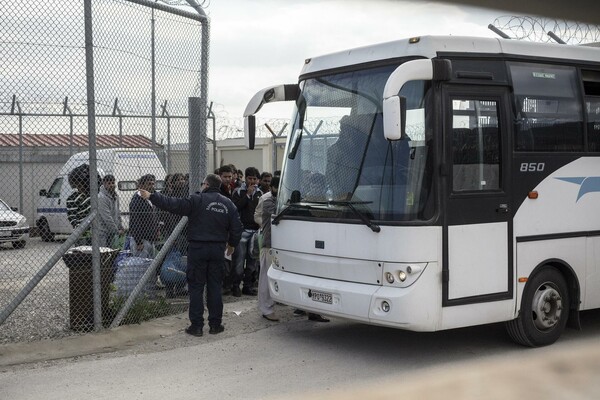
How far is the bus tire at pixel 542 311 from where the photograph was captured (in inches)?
287

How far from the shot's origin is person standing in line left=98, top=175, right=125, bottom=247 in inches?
333

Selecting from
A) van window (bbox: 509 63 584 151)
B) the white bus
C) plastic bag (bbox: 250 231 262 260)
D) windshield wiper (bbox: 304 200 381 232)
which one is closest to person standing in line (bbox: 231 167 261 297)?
plastic bag (bbox: 250 231 262 260)

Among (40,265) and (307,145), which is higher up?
(307,145)

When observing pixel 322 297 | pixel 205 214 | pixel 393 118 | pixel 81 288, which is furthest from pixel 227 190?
pixel 393 118

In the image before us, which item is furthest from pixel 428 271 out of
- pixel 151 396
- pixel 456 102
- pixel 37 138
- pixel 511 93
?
pixel 37 138

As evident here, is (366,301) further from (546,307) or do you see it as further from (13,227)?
(13,227)

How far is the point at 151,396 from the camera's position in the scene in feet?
19.5

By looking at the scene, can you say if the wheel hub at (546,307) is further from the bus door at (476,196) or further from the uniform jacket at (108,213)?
the uniform jacket at (108,213)

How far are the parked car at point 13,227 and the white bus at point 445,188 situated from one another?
9.21ft

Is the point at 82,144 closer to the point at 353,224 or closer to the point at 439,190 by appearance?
the point at 353,224

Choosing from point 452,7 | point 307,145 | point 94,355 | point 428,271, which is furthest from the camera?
point 307,145

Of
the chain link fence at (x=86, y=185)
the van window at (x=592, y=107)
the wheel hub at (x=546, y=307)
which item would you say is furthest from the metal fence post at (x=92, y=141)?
the van window at (x=592, y=107)

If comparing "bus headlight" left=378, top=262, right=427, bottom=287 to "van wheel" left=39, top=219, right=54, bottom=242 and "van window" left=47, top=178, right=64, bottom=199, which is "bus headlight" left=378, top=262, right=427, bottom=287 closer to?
"van wheel" left=39, top=219, right=54, bottom=242

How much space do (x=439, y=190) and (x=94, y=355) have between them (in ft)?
12.5
